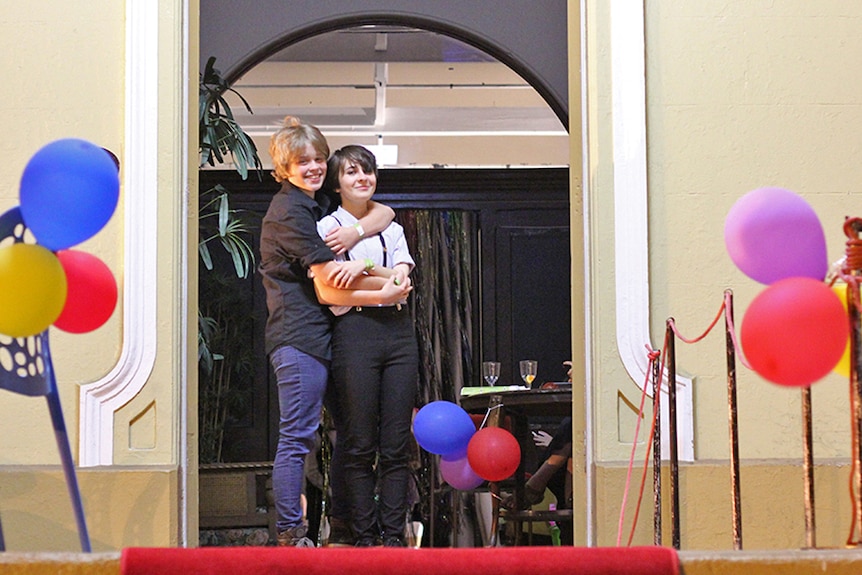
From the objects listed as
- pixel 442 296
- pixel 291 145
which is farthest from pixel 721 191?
pixel 442 296

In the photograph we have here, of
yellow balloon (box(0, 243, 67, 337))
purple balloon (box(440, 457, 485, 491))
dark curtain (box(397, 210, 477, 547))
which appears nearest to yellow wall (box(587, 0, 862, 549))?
purple balloon (box(440, 457, 485, 491))

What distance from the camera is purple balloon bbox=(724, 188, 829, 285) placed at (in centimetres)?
204

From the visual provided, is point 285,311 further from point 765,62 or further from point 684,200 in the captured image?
point 765,62

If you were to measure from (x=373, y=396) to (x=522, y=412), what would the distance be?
1.00 meters

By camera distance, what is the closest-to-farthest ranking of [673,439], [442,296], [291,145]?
[673,439] → [291,145] → [442,296]

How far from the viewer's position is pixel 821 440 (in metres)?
3.45

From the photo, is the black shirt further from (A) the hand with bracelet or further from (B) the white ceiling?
(B) the white ceiling

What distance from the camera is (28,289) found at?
6.36 feet

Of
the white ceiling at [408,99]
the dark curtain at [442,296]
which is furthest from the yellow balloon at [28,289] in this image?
the dark curtain at [442,296]

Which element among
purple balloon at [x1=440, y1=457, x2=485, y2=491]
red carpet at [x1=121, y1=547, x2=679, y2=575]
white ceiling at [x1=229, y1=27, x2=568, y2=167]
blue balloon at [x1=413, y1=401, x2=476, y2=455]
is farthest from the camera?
white ceiling at [x1=229, y1=27, x2=568, y2=167]

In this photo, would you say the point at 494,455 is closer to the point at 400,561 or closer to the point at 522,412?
the point at 522,412

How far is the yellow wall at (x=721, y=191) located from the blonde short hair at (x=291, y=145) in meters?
0.88

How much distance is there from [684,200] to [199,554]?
2.30 m

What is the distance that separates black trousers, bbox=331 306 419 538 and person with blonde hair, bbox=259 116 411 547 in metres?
0.07
